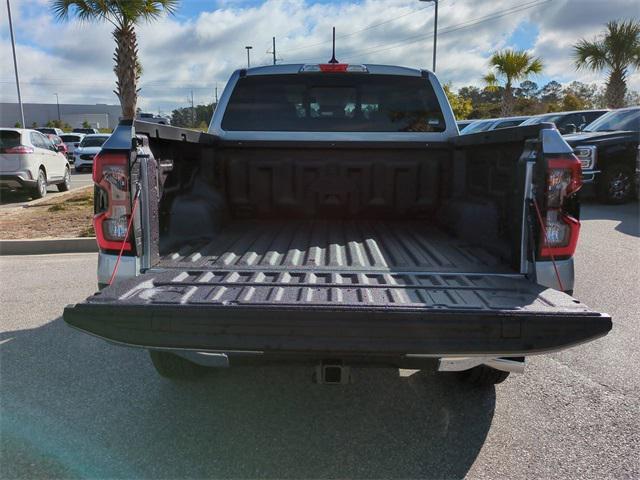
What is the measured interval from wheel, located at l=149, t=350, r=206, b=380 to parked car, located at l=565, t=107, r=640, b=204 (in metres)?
9.88

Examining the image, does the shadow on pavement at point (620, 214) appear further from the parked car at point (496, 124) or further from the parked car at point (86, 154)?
the parked car at point (86, 154)

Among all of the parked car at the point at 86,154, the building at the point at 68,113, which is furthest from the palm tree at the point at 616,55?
the building at the point at 68,113

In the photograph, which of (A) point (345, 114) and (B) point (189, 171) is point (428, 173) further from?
(B) point (189, 171)

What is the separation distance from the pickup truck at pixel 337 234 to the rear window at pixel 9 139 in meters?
10.2

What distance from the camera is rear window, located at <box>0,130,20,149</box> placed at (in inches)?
478

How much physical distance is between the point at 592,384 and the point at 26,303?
5199mm

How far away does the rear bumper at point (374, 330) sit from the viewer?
2.22 metres

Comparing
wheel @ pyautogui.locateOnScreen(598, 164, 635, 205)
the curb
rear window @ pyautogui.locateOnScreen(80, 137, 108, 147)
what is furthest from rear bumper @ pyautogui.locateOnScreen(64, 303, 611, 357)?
rear window @ pyautogui.locateOnScreen(80, 137, 108, 147)

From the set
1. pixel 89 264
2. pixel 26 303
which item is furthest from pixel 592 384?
pixel 89 264

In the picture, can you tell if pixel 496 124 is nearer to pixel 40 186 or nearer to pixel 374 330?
pixel 40 186

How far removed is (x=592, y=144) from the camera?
35.4 ft

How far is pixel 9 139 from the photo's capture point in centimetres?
1227

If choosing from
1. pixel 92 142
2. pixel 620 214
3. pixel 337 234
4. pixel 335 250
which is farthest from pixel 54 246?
pixel 92 142

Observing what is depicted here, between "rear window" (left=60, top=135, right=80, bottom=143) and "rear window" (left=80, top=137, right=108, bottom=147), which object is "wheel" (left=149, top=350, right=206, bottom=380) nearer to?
"rear window" (left=80, top=137, right=108, bottom=147)
